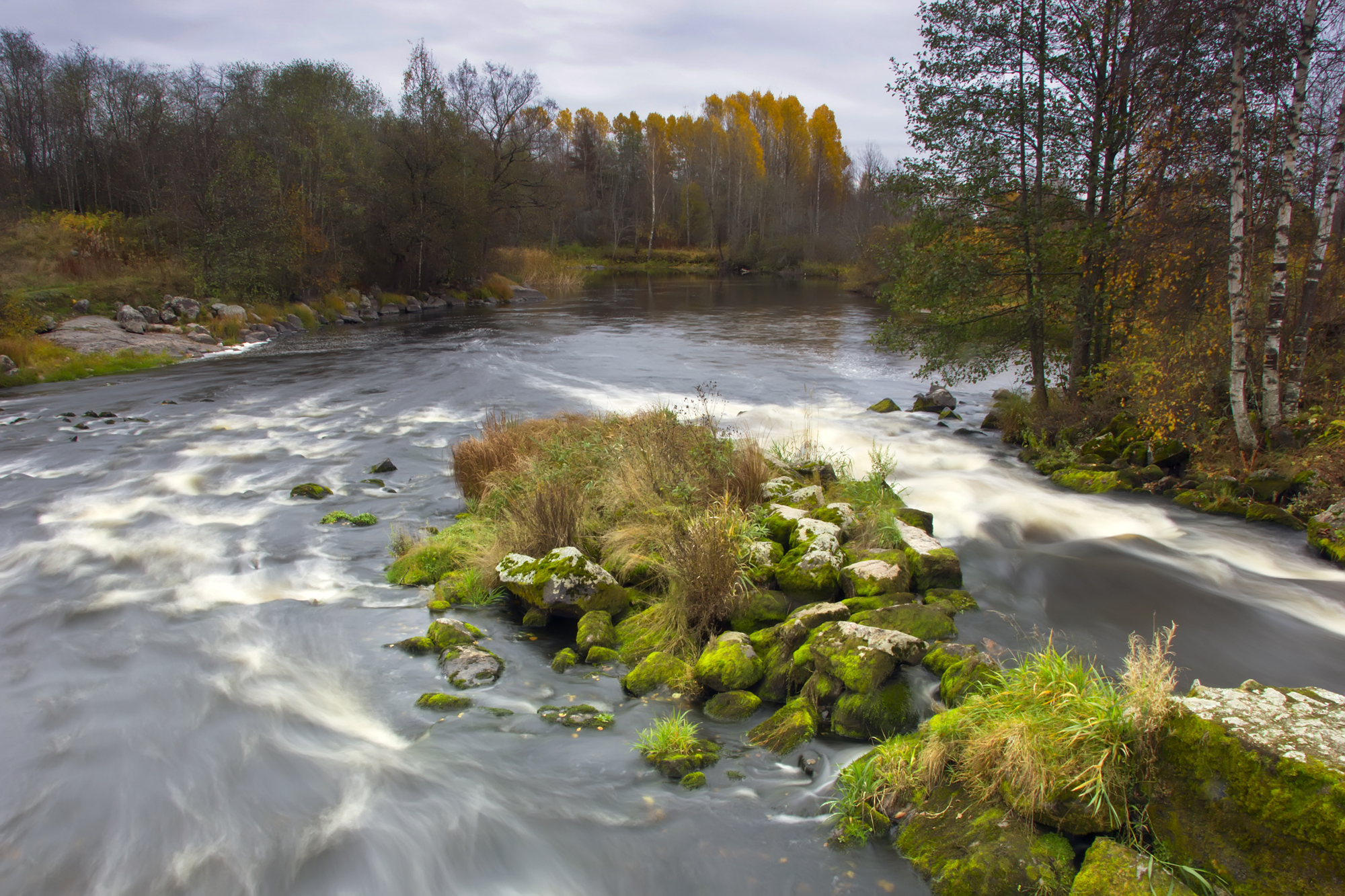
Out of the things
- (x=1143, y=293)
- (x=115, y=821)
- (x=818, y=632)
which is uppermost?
(x=1143, y=293)

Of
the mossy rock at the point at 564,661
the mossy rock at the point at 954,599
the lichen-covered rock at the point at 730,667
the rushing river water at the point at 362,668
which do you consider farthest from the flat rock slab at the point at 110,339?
the mossy rock at the point at 954,599

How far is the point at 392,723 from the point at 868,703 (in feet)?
12.8

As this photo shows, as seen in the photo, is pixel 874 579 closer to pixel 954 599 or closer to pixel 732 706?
pixel 954 599

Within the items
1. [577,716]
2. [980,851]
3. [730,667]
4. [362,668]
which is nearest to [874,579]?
[730,667]

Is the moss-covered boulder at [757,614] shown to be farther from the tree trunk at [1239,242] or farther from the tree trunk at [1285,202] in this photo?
the tree trunk at [1285,202]

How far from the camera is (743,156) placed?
274ft

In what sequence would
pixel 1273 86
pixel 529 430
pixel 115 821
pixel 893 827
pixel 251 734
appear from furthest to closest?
pixel 529 430
pixel 1273 86
pixel 251 734
pixel 115 821
pixel 893 827

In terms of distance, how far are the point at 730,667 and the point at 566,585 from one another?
2198mm

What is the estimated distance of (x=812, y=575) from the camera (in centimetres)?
771

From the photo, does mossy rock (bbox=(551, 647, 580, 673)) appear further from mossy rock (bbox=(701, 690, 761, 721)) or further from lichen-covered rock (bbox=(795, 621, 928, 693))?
lichen-covered rock (bbox=(795, 621, 928, 693))

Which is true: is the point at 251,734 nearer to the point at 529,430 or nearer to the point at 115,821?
the point at 115,821

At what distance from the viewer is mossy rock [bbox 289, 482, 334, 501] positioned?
12.0m

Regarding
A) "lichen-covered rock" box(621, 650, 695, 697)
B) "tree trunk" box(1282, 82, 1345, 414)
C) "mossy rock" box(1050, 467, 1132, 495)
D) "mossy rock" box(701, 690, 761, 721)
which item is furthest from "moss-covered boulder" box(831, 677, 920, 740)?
"tree trunk" box(1282, 82, 1345, 414)

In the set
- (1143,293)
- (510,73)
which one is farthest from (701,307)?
(1143,293)
